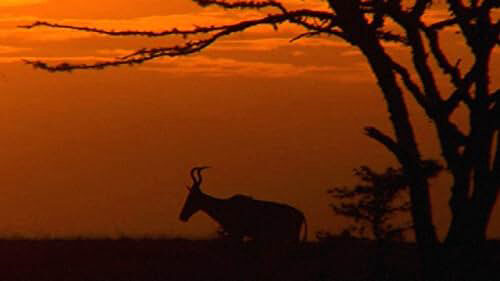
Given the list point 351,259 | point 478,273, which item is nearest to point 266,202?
point 351,259

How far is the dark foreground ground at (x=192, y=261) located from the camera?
1994 centimetres

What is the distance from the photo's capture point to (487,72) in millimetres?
17578

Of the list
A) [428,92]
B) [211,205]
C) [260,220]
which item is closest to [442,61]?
[428,92]

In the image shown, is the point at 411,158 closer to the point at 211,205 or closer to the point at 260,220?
the point at 260,220

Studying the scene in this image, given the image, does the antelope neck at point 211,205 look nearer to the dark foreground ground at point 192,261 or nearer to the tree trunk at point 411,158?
the dark foreground ground at point 192,261

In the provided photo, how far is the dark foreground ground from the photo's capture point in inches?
785

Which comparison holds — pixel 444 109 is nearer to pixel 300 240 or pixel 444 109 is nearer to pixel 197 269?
pixel 197 269

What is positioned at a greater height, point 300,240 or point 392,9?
point 392,9

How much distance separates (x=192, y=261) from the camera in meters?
21.8

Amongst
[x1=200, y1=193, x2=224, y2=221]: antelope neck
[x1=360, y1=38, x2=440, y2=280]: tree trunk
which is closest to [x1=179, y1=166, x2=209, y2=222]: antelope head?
[x1=200, y1=193, x2=224, y2=221]: antelope neck

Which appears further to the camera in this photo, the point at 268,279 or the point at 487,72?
the point at 268,279

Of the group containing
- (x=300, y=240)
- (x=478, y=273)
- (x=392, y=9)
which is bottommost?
(x=300, y=240)

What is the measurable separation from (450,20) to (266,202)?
9129mm

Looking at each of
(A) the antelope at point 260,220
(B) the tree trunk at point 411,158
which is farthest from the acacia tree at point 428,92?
(A) the antelope at point 260,220
